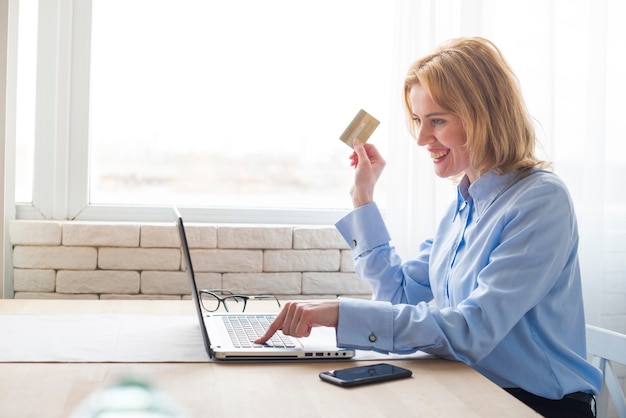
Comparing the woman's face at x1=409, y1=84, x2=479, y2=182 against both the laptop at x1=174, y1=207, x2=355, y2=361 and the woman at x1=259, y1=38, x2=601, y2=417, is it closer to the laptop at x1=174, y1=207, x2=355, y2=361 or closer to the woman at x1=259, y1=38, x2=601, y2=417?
the woman at x1=259, y1=38, x2=601, y2=417

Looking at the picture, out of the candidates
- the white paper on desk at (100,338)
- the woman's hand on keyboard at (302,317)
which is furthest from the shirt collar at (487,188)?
the white paper on desk at (100,338)

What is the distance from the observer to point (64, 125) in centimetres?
247

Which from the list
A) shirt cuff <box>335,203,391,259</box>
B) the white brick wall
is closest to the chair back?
shirt cuff <box>335,203,391,259</box>

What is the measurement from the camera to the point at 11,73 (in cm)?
232

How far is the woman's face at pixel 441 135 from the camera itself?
1.67 meters

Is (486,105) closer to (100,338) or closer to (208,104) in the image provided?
(100,338)

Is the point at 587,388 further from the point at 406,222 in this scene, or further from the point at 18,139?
the point at 18,139

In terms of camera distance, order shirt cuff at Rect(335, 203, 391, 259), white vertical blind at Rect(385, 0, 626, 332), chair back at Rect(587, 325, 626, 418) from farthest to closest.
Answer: white vertical blind at Rect(385, 0, 626, 332)
shirt cuff at Rect(335, 203, 391, 259)
chair back at Rect(587, 325, 626, 418)

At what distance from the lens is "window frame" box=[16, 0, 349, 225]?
2441 mm

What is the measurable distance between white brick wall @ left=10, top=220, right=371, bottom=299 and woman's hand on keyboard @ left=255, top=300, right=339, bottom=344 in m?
1.06

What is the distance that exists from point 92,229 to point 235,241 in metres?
0.45

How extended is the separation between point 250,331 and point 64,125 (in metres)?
1.24

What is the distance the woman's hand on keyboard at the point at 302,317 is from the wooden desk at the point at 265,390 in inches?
2.6

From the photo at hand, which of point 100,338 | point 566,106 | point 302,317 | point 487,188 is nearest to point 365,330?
point 302,317
